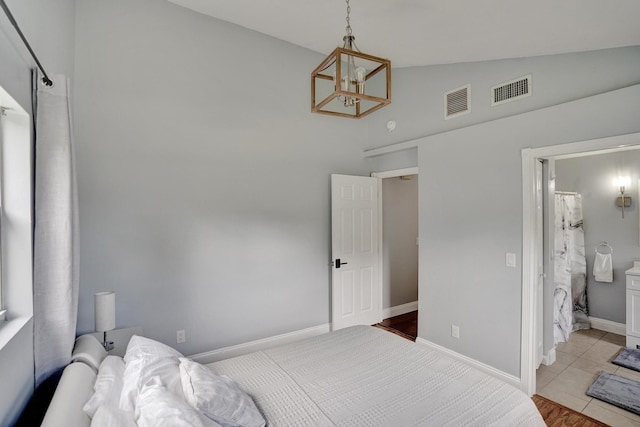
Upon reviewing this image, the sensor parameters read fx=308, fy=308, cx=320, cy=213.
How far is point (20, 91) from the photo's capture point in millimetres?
1367

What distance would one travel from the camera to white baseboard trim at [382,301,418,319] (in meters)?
4.51

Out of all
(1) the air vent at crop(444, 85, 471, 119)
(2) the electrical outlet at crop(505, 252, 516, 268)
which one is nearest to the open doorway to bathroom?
(1) the air vent at crop(444, 85, 471, 119)

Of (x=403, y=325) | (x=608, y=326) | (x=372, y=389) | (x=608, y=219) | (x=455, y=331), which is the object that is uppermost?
(x=608, y=219)

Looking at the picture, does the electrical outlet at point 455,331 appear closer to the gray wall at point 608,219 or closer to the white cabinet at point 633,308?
the white cabinet at point 633,308

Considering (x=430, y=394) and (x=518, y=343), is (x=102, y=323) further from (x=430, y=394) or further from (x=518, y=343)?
(x=518, y=343)

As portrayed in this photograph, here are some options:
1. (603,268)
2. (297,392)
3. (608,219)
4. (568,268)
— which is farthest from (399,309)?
(297,392)

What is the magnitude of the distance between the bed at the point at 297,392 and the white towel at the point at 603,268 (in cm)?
320

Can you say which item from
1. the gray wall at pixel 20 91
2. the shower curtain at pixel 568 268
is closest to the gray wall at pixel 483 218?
the shower curtain at pixel 568 268

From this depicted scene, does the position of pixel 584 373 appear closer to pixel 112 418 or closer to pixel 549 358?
pixel 549 358

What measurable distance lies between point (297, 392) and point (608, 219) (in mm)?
4407

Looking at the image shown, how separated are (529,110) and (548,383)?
7.88ft

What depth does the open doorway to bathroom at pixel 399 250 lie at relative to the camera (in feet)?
14.7

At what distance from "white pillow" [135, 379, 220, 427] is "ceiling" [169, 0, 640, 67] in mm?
2748

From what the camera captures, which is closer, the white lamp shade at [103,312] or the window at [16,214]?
the window at [16,214]
